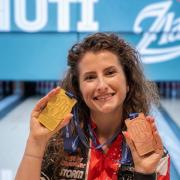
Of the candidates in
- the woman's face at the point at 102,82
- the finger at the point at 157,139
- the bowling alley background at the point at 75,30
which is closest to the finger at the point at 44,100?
the woman's face at the point at 102,82

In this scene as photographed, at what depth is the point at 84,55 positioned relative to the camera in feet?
3.97

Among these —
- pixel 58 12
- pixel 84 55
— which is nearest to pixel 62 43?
pixel 58 12

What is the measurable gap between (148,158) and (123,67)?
34 cm

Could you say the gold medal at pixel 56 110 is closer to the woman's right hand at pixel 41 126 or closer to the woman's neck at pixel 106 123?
the woman's right hand at pixel 41 126

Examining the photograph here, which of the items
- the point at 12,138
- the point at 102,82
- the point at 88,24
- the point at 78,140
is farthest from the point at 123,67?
the point at 88,24

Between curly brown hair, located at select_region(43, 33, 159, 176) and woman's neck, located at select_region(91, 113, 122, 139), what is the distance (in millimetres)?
24

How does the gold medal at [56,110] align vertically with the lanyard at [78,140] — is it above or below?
above

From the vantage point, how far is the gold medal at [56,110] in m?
1.05

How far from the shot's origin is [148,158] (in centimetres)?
103

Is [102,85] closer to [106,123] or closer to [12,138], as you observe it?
[106,123]

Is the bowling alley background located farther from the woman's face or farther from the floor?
the woman's face

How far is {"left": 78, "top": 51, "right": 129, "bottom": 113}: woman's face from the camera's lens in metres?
1.14

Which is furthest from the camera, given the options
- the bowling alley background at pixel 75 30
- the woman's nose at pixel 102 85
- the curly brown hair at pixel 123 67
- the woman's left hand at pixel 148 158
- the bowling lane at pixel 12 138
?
the bowling alley background at pixel 75 30

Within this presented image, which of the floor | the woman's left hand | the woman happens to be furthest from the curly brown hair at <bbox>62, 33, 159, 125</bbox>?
the floor
